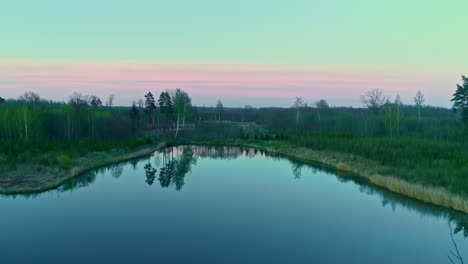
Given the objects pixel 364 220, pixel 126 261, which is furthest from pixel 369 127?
pixel 126 261

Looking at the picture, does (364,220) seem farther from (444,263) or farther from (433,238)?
(444,263)

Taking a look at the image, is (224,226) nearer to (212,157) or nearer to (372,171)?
(372,171)

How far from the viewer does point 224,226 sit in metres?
14.2

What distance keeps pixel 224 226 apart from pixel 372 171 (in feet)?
50.8

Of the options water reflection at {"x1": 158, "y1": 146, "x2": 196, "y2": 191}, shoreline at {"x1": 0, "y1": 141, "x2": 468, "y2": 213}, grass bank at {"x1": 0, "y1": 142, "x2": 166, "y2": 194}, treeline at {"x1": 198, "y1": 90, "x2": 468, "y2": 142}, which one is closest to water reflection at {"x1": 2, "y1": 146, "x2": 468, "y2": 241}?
water reflection at {"x1": 158, "y1": 146, "x2": 196, "y2": 191}

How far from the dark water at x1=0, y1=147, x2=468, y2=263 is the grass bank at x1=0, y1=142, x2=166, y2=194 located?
0.78 metres

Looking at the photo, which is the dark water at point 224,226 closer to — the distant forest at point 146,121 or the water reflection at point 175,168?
the water reflection at point 175,168

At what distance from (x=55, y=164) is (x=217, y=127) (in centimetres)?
3842

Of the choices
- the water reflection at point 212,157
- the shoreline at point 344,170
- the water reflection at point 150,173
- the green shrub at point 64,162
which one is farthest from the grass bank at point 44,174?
the water reflection at point 150,173

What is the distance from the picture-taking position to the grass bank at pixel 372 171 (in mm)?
16516

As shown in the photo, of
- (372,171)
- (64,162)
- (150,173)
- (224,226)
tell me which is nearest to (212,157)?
(150,173)

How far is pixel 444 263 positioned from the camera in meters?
10.9

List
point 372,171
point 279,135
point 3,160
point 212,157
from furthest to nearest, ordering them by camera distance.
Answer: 1. point 279,135
2. point 212,157
3. point 372,171
4. point 3,160

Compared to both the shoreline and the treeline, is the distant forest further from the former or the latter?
the shoreline
